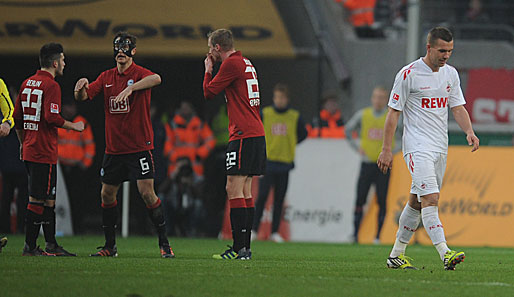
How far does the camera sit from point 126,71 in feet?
30.8

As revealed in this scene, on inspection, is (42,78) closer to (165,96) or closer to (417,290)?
(417,290)

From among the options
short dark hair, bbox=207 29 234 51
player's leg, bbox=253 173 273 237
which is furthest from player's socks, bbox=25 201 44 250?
player's leg, bbox=253 173 273 237

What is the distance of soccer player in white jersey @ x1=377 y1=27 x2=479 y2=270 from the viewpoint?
8242mm

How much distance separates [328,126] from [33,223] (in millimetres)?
8465

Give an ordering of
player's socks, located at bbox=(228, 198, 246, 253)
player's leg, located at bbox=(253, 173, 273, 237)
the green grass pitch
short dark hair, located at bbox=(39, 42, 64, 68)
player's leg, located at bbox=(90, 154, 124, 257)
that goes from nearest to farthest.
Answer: the green grass pitch, player's socks, located at bbox=(228, 198, 246, 253), player's leg, located at bbox=(90, 154, 124, 257), short dark hair, located at bbox=(39, 42, 64, 68), player's leg, located at bbox=(253, 173, 273, 237)

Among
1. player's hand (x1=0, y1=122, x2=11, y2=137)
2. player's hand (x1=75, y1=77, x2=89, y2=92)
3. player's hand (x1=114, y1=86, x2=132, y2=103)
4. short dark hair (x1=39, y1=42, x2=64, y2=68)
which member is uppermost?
short dark hair (x1=39, y1=42, x2=64, y2=68)

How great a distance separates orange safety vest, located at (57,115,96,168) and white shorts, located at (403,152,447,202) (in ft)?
30.8

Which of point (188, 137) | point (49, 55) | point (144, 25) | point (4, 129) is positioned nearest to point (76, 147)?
point (188, 137)

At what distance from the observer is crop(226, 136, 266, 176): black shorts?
916 cm

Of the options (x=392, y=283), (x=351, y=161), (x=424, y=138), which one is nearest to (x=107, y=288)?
(x=392, y=283)

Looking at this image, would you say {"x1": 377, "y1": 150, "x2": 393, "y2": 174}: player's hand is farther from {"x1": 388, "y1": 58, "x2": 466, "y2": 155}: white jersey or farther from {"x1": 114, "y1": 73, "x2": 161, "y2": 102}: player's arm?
{"x1": 114, "y1": 73, "x2": 161, "y2": 102}: player's arm

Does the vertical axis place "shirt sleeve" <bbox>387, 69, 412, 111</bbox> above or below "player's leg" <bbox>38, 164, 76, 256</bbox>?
above

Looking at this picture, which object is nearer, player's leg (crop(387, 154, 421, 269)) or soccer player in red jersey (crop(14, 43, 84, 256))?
player's leg (crop(387, 154, 421, 269))

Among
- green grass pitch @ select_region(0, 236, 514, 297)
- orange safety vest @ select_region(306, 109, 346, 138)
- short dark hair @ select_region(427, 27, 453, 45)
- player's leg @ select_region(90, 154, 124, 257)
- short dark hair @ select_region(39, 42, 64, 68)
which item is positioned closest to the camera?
green grass pitch @ select_region(0, 236, 514, 297)
